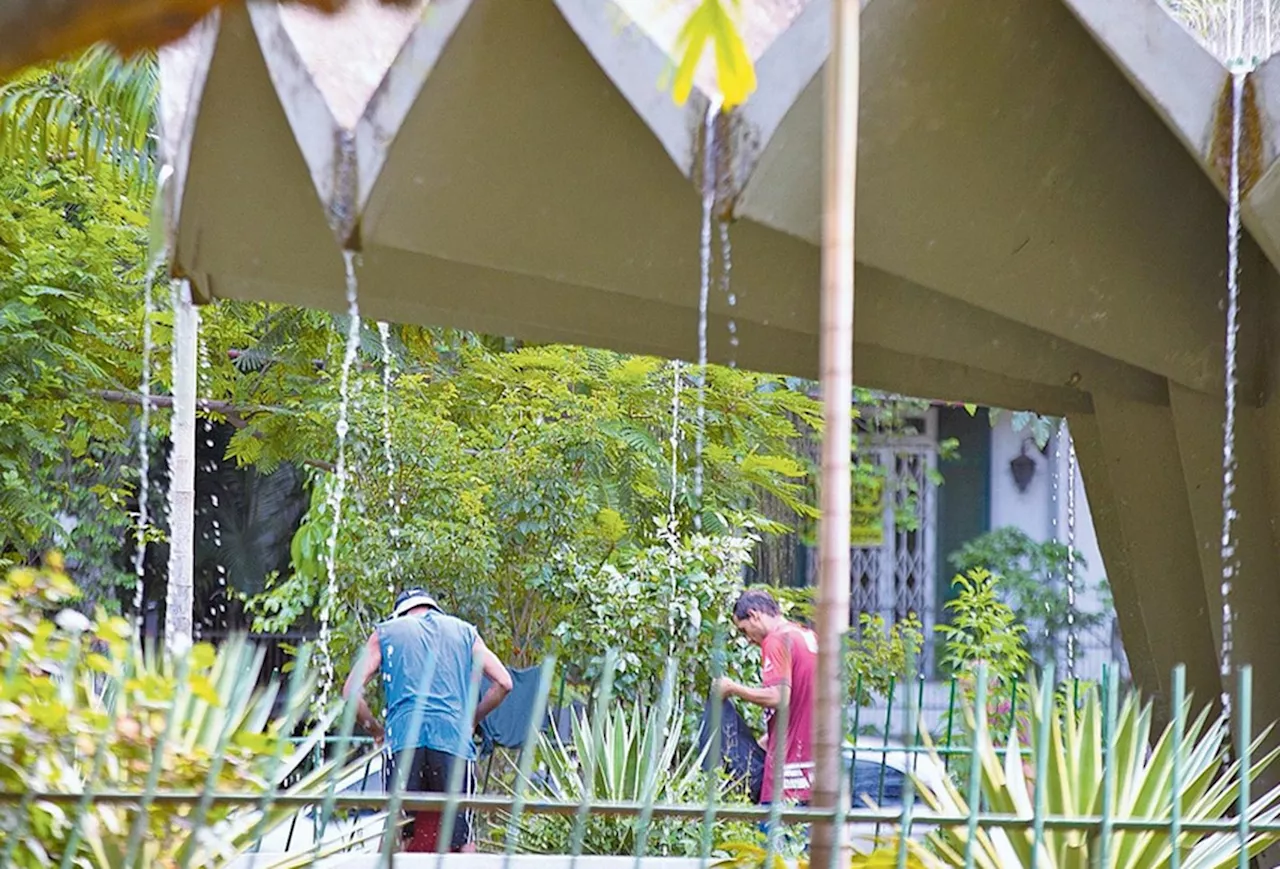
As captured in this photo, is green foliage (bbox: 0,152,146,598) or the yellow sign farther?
the yellow sign

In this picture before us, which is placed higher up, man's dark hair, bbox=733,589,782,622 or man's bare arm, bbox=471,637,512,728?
man's dark hair, bbox=733,589,782,622

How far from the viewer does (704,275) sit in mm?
6312

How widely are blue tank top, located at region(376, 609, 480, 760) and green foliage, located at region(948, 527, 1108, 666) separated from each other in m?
8.13

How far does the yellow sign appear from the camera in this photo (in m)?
15.7

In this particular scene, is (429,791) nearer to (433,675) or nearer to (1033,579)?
(433,675)

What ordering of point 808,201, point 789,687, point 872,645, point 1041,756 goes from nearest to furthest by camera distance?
point 1041,756 → point 808,201 → point 789,687 → point 872,645

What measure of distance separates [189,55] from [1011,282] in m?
2.98

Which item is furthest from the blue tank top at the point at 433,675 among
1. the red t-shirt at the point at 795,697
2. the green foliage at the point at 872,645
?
the green foliage at the point at 872,645

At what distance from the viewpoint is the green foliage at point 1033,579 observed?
14625 millimetres

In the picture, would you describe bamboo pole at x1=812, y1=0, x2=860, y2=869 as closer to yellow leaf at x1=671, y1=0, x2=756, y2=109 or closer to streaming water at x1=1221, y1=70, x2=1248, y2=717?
yellow leaf at x1=671, y1=0, x2=756, y2=109

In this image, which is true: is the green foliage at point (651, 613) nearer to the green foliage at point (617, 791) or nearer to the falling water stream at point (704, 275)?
the falling water stream at point (704, 275)

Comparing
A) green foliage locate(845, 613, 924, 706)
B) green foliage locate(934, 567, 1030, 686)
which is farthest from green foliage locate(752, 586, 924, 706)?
green foliage locate(934, 567, 1030, 686)

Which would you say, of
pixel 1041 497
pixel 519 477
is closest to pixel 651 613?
pixel 519 477

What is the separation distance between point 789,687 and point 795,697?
0.09m
